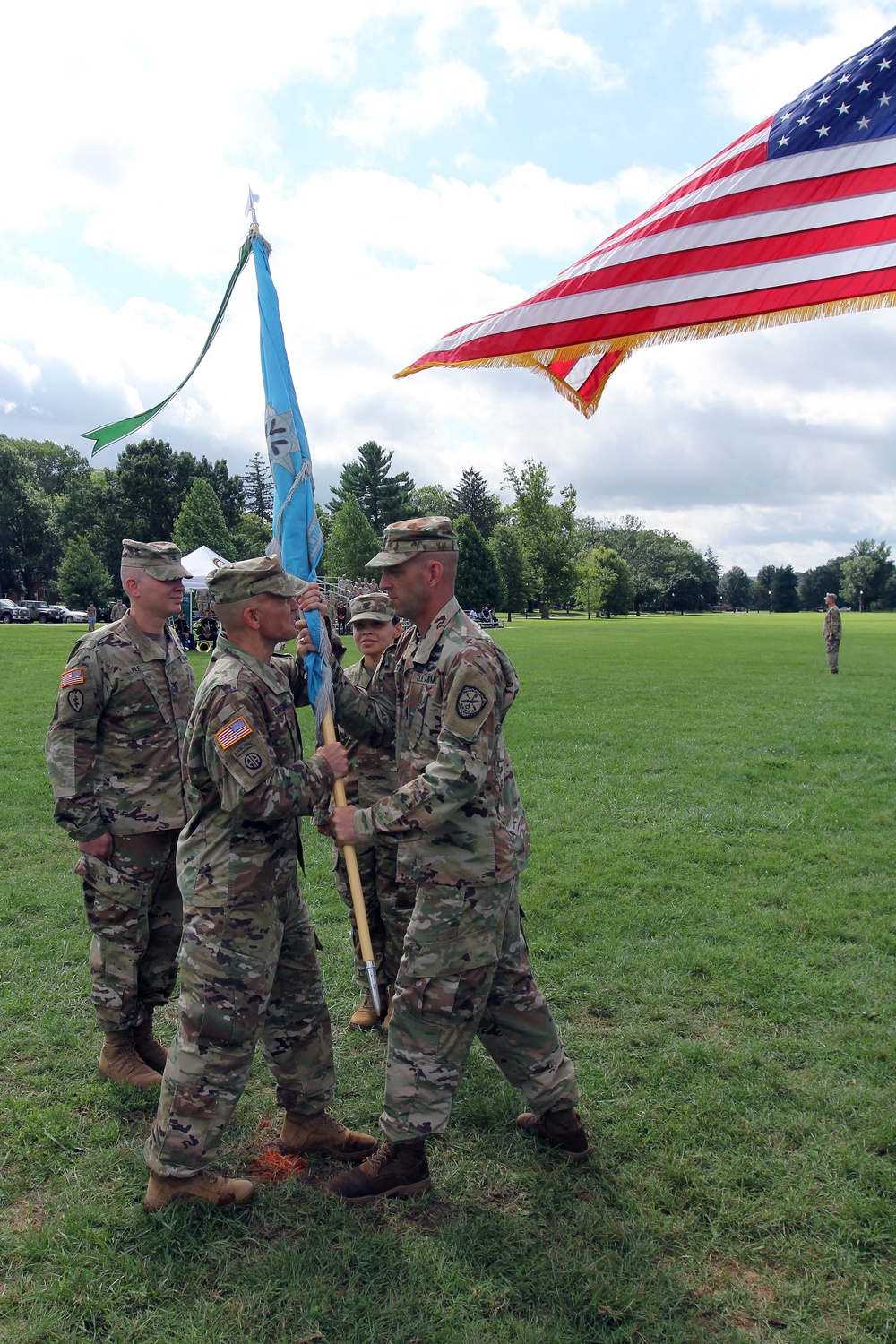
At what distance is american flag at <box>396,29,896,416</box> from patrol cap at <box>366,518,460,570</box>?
6.19 ft

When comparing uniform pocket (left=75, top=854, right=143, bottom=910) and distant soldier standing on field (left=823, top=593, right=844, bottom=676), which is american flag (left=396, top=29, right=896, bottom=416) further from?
distant soldier standing on field (left=823, top=593, right=844, bottom=676)

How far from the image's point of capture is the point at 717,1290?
2.97 m

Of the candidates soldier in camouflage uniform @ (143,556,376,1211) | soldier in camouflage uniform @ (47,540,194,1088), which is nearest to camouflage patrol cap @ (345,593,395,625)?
soldier in camouflage uniform @ (47,540,194,1088)

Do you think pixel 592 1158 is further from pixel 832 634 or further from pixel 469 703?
pixel 832 634

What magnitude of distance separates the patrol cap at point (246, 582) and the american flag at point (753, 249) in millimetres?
2257

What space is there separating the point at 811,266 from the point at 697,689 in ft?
52.7

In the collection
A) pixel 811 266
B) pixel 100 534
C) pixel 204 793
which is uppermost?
pixel 100 534

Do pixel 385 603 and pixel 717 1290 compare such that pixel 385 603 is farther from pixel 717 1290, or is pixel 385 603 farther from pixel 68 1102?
pixel 717 1290

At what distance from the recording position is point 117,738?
176 inches

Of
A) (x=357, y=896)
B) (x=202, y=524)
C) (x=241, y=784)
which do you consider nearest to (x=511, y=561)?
(x=202, y=524)

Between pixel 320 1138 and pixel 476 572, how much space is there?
205 feet

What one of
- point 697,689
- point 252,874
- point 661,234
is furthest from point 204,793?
point 697,689

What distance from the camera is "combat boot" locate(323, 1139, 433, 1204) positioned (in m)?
3.40

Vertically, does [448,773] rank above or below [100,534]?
below
